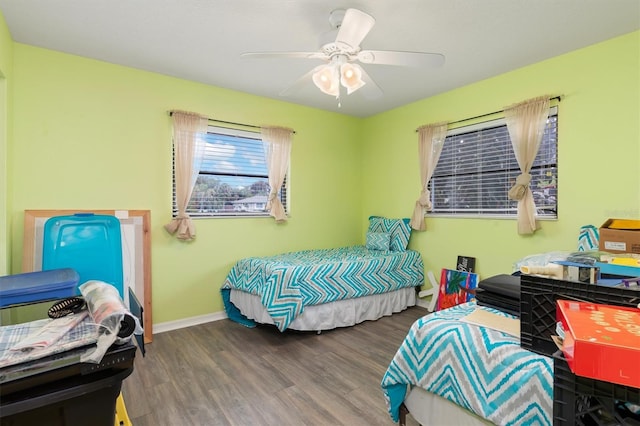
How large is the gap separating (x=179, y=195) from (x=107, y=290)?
254 cm

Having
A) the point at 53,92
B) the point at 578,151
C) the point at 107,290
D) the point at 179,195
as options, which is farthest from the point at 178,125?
the point at 578,151

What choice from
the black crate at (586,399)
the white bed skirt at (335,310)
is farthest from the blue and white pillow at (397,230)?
the black crate at (586,399)

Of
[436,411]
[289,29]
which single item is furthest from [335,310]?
[289,29]

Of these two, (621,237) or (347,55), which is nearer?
(621,237)

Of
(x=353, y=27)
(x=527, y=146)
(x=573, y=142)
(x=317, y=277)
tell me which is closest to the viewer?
(x=353, y=27)

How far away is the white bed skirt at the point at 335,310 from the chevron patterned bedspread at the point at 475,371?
1569 millimetres

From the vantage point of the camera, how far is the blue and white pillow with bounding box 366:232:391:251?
4.09m

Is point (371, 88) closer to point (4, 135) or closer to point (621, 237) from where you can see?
point (621, 237)

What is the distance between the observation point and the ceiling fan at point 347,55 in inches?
75.4

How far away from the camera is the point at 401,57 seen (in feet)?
6.89

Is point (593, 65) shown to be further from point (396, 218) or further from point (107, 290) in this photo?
point (107, 290)

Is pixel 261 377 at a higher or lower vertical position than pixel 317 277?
lower

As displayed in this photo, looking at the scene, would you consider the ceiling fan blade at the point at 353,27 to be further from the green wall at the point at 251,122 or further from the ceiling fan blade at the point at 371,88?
the green wall at the point at 251,122

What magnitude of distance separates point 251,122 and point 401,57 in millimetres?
2180
